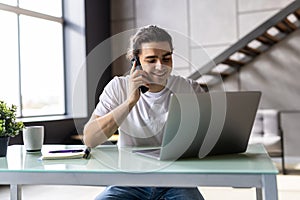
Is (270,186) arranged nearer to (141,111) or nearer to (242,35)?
(141,111)

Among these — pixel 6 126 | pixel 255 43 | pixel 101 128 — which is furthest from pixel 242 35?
pixel 6 126

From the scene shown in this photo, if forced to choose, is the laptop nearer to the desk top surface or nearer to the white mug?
the desk top surface

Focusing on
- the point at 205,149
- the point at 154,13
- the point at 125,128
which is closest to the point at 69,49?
the point at 154,13

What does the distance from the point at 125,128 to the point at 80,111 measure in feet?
0.96

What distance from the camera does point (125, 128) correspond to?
167cm

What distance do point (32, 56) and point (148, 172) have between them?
374cm

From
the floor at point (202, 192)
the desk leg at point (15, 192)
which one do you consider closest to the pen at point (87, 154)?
the desk leg at point (15, 192)

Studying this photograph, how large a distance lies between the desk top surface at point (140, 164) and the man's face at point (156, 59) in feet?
1.02

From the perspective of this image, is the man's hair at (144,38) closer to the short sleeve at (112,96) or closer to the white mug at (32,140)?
the short sleeve at (112,96)

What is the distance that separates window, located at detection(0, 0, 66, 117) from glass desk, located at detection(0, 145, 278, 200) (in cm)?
294

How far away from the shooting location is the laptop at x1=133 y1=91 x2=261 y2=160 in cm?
115

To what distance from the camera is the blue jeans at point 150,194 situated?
1.43 meters

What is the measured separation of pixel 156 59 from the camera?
146cm

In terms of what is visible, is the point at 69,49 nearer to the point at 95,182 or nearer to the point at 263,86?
the point at 263,86
